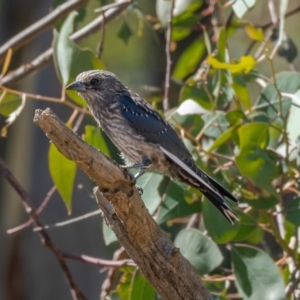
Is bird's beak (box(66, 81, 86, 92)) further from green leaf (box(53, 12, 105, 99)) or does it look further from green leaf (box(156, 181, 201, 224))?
green leaf (box(156, 181, 201, 224))

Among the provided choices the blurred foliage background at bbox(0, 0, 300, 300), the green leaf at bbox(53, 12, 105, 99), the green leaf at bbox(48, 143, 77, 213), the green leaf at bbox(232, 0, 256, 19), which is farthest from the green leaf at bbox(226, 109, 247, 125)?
the green leaf at bbox(48, 143, 77, 213)

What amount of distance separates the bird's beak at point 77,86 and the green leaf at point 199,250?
0.84 metres

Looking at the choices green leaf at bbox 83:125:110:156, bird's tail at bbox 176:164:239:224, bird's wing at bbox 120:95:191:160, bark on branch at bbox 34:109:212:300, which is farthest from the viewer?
green leaf at bbox 83:125:110:156

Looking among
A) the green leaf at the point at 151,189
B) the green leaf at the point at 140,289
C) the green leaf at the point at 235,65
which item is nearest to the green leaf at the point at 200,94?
the green leaf at the point at 235,65

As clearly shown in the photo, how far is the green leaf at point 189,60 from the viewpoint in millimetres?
5004

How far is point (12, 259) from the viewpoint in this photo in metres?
6.00

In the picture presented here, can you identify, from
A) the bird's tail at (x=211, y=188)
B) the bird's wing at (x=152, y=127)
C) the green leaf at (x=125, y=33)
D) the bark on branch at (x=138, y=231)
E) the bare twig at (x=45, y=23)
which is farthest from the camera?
the green leaf at (x=125, y=33)

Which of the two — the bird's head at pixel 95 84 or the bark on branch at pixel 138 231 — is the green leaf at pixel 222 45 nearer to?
the bird's head at pixel 95 84

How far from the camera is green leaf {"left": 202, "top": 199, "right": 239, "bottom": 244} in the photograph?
3693mm

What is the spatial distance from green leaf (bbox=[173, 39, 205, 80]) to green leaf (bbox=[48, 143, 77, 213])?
1.42 metres

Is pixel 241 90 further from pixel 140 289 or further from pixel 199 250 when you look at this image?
pixel 140 289

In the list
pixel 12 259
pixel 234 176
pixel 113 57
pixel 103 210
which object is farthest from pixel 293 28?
pixel 103 210

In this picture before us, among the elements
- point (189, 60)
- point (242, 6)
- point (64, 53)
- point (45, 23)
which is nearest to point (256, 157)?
point (242, 6)

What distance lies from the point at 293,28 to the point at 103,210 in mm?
7139
